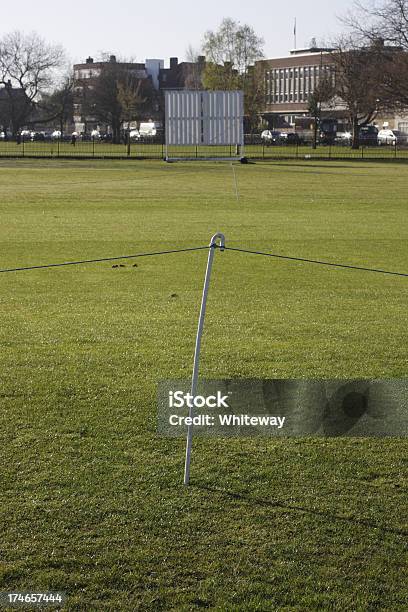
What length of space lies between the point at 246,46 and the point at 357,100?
651 inches

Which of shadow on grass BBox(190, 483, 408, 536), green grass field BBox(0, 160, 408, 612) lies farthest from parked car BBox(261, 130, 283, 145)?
shadow on grass BBox(190, 483, 408, 536)

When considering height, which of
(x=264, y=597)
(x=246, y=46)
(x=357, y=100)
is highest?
(x=246, y=46)

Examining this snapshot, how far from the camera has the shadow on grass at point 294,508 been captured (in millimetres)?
5801

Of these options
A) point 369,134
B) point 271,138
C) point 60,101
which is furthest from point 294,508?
point 60,101

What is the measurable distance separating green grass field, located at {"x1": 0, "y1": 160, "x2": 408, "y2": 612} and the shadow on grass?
0.02m

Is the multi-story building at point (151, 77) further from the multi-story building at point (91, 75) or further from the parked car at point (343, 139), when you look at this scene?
the parked car at point (343, 139)

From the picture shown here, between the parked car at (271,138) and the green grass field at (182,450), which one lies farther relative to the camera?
the parked car at (271,138)

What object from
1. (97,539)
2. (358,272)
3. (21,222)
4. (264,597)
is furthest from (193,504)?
(21,222)

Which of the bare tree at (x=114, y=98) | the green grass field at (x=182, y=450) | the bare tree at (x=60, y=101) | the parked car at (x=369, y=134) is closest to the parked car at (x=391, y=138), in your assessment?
the parked car at (x=369, y=134)

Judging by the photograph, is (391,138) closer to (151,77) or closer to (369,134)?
(369,134)

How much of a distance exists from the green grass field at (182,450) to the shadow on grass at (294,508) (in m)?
0.02

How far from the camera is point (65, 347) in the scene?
1008 cm

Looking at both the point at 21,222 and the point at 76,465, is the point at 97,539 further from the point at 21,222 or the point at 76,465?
the point at 21,222

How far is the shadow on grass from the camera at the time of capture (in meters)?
5.80
